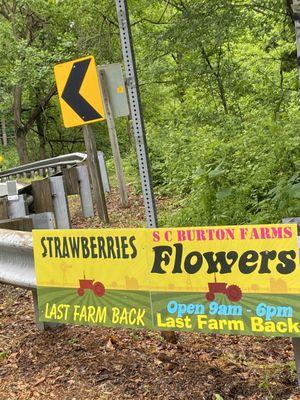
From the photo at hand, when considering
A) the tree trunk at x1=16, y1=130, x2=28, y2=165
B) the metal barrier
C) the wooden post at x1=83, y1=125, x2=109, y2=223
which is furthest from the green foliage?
the metal barrier

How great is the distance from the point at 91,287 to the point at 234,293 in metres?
0.97

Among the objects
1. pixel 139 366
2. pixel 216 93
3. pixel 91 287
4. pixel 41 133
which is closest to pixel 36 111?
pixel 41 133

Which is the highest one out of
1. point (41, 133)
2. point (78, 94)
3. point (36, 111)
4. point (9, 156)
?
point (36, 111)

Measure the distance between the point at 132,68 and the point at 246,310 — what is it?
1703 mm

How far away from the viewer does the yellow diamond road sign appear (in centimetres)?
399

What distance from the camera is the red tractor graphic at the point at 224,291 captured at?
2.74 meters

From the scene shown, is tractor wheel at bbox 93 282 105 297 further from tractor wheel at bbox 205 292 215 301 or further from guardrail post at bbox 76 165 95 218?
guardrail post at bbox 76 165 95 218

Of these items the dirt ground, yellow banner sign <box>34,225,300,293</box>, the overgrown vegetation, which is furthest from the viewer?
the overgrown vegetation

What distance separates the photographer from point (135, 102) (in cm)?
330

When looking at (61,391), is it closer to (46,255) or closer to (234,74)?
(46,255)

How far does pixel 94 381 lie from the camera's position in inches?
126

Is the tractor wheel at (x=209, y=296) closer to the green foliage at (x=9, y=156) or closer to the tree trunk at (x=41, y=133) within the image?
the tree trunk at (x=41, y=133)

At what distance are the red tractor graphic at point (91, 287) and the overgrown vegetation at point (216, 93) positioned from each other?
2055 millimetres

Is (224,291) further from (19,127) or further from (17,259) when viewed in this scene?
(19,127)
